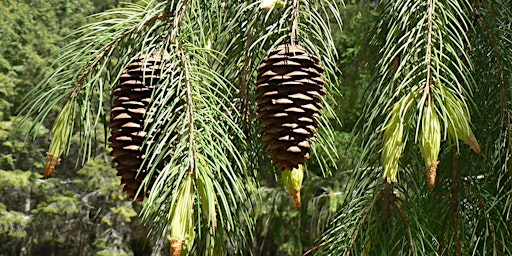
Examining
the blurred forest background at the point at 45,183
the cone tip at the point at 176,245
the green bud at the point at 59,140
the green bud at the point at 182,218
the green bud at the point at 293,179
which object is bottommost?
the cone tip at the point at 176,245

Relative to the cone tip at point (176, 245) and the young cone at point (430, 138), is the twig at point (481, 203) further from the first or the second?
the cone tip at point (176, 245)

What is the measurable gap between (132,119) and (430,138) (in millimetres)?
201

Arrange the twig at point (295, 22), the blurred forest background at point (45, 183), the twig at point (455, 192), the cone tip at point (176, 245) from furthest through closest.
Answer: the blurred forest background at point (45, 183) → the twig at point (455, 192) → the twig at point (295, 22) → the cone tip at point (176, 245)

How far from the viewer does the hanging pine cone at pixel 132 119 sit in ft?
1.52

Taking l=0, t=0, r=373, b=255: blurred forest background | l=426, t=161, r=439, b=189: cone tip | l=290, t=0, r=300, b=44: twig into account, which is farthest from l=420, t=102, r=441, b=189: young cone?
l=0, t=0, r=373, b=255: blurred forest background

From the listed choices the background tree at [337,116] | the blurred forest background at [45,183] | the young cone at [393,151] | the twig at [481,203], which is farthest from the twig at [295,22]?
the blurred forest background at [45,183]

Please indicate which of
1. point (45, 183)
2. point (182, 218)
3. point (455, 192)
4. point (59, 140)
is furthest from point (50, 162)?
point (45, 183)

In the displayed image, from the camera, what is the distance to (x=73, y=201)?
5852mm

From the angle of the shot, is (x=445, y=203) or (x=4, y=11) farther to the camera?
(x=4, y=11)

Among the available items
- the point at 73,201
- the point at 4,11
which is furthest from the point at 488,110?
the point at 4,11

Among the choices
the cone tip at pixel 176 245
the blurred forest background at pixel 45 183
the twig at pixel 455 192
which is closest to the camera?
the cone tip at pixel 176 245

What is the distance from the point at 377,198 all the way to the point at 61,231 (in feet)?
19.7

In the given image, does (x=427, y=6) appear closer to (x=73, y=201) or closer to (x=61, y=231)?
(x=73, y=201)

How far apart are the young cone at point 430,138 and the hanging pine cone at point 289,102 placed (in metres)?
0.08
